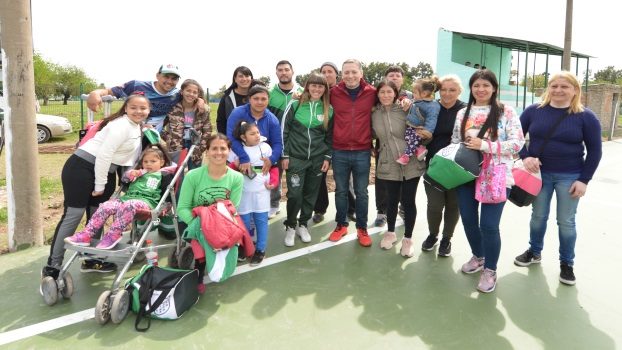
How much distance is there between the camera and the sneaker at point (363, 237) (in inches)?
168

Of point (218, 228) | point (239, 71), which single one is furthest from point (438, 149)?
point (239, 71)

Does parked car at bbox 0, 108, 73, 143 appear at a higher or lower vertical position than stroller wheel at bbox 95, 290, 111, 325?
higher

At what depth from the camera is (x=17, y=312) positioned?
2.94 metres

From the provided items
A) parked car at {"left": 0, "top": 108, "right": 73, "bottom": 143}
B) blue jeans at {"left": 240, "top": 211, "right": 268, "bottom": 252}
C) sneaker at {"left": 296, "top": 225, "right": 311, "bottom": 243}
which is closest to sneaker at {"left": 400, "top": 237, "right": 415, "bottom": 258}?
sneaker at {"left": 296, "top": 225, "right": 311, "bottom": 243}

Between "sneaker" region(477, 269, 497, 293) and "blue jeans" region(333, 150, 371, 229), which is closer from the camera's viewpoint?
"sneaker" region(477, 269, 497, 293)

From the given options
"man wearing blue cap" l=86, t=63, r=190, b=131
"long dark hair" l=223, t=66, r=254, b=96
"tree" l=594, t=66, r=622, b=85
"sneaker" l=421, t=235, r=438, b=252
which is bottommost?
"sneaker" l=421, t=235, r=438, b=252

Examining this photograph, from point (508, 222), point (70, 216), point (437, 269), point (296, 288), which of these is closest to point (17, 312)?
point (70, 216)

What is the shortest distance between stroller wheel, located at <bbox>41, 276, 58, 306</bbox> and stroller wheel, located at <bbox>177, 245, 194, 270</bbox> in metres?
0.90

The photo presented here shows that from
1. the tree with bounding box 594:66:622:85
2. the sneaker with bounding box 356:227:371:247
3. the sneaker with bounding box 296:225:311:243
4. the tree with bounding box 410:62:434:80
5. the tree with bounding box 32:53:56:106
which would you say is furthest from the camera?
the tree with bounding box 594:66:622:85

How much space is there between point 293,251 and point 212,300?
3.92 feet

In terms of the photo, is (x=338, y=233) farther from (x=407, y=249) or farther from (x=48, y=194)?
(x=48, y=194)

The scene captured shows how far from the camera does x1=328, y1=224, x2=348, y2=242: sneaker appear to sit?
14.4 ft

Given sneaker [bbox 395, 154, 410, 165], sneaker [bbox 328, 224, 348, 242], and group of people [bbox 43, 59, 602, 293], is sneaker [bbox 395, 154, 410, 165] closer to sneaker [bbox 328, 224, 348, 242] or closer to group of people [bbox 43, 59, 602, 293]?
group of people [bbox 43, 59, 602, 293]

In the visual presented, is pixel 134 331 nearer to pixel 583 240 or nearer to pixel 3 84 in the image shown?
pixel 3 84
